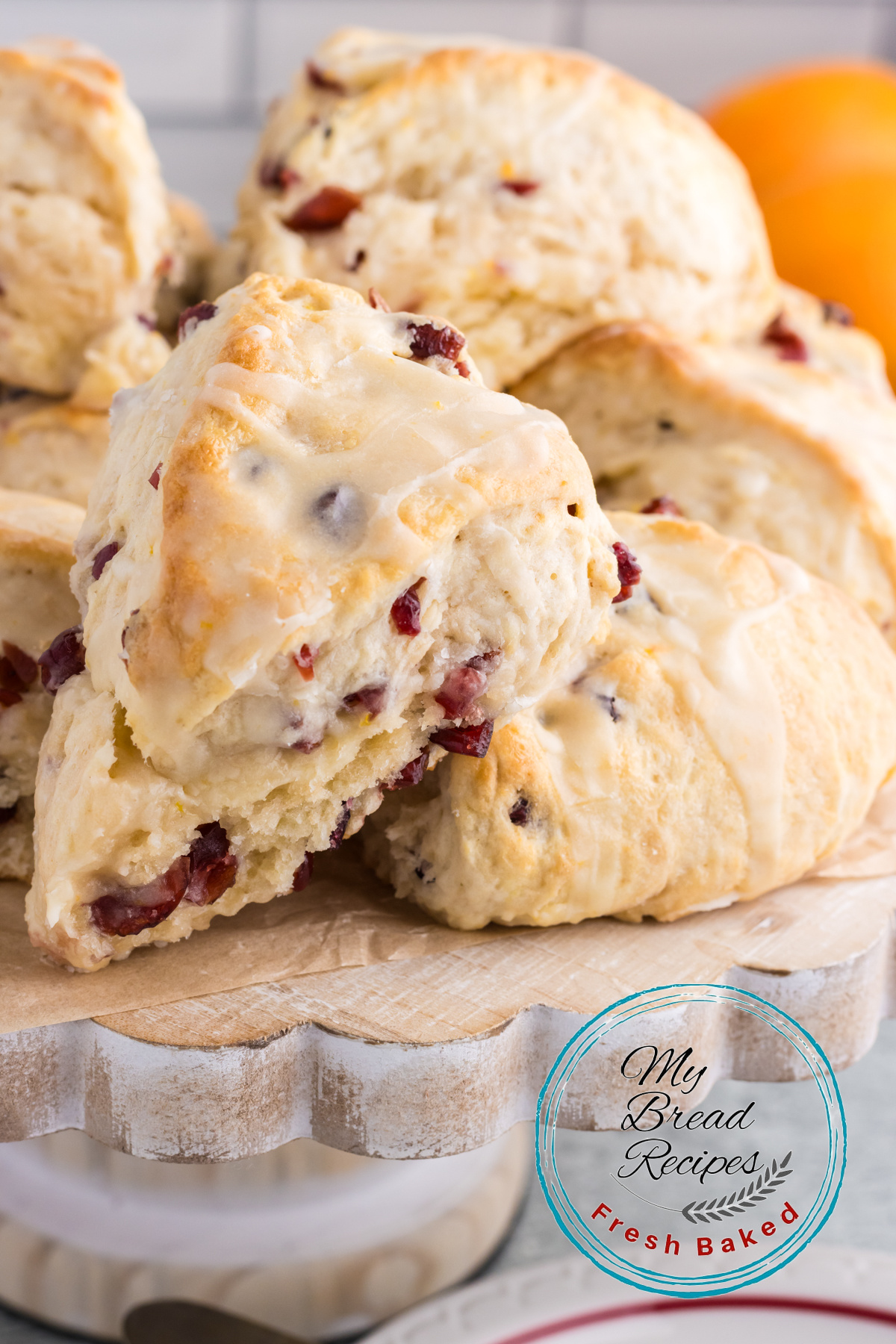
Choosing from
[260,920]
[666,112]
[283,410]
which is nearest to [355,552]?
[283,410]

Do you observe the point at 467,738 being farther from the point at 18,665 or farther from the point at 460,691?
the point at 18,665

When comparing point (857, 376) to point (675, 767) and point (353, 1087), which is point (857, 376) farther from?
point (353, 1087)

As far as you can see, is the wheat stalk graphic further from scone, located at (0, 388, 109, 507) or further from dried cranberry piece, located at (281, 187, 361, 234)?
dried cranberry piece, located at (281, 187, 361, 234)

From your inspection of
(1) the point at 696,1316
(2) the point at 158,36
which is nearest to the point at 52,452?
(1) the point at 696,1316

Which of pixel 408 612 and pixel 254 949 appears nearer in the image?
pixel 408 612

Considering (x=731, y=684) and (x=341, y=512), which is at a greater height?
(x=341, y=512)

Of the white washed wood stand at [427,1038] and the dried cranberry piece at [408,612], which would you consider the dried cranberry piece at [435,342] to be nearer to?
the dried cranberry piece at [408,612]
